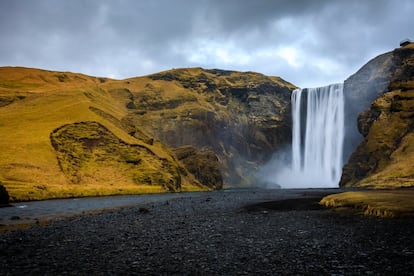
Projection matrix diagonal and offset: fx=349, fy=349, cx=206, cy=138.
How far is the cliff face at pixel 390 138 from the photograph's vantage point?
9312 centimetres

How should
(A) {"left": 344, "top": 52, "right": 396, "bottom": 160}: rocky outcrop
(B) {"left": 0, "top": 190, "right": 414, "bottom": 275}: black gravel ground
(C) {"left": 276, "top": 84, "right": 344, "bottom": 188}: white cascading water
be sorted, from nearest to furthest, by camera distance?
(B) {"left": 0, "top": 190, "right": 414, "bottom": 275}: black gravel ground, (C) {"left": 276, "top": 84, "right": 344, "bottom": 188}: white cascading water, (A) {"left": 344, "top": 52, "right": 396, "bottom": 160}: rocky outcrop

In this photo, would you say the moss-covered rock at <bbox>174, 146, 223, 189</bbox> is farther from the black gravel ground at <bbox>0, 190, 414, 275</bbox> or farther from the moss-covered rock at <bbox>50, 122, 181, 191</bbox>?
the black gravel ground at <bbox>0, 190, 414, 275</bbox>

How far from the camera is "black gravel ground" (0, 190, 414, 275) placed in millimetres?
13172

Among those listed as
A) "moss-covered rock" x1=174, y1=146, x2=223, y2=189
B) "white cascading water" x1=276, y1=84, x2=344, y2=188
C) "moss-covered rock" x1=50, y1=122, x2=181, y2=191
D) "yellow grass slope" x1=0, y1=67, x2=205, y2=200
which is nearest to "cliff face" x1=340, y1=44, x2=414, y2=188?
"white cascading water" x1=276, y1=84, x2=344, y2=188

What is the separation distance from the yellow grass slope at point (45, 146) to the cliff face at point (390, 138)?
56.3 metres

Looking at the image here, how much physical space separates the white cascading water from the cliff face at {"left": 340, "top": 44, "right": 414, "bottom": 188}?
1424 cm

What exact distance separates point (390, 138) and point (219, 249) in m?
108

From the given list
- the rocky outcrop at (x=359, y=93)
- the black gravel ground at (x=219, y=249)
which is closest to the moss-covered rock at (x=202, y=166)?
the rocky outcrop at (x=359, y=93)

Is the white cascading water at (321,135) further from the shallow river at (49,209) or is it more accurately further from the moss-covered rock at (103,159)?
the shallow river at (49,209)

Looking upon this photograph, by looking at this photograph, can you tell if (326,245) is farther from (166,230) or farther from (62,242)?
(62,242)

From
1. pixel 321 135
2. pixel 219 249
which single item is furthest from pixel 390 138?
pixel 219 249

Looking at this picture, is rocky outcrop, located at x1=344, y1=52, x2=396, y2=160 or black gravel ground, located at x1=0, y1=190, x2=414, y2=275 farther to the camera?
rocky outcrop, located at x1=344, y1=52, x2=396, y2=160

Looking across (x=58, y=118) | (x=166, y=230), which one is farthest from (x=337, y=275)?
(x=58, y=118)

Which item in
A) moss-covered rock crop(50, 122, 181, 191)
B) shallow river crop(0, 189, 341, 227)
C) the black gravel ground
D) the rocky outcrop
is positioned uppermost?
the rocky outcrop
